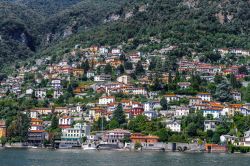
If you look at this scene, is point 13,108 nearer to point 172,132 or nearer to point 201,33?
point 172,132

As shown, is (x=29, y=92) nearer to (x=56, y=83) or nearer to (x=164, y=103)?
(x=56, y=83)

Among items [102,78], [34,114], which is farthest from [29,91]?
[34,114]

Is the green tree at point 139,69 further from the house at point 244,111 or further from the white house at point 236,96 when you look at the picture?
the house at point 244,111

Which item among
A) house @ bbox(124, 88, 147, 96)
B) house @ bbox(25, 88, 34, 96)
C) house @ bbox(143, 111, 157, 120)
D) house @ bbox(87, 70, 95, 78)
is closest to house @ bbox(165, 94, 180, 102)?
house @ bbox(124, 88, 147, 96)

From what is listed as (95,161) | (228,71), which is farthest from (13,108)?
(95,161)

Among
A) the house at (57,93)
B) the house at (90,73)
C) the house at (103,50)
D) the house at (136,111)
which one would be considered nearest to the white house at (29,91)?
the house at (57,93)
